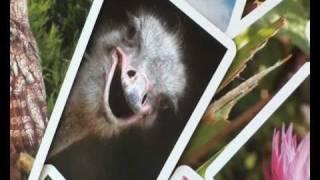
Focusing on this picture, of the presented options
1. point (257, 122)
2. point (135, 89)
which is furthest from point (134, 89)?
point (257, 122)

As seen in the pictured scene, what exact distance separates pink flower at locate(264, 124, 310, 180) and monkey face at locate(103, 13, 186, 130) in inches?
6.7

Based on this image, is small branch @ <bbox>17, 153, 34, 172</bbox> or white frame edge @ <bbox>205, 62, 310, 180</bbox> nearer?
white frame edge @ <bbox>205, 62, 310, 180</bbox>

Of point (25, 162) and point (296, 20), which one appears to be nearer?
point (296, 20)

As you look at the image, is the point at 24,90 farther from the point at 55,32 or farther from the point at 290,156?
the point at 290,156

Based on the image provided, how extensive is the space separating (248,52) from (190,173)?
209 mm

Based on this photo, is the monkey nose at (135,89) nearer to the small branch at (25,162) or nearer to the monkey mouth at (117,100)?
the monkey mouth at (117,100)

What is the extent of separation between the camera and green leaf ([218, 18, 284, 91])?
2.85 ft

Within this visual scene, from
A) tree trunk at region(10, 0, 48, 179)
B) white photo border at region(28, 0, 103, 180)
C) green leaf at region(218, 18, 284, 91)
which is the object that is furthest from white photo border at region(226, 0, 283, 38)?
tree trunk at region(10, 0, 48, 179)

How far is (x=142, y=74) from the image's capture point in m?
0.95

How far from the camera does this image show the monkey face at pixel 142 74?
3.05 feet

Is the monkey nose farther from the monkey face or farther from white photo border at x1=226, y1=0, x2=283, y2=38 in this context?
white photo border at x1=226, y1=0, x2=283, y2=38

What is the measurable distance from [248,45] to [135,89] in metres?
0.20

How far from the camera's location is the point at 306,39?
2.83 feet
